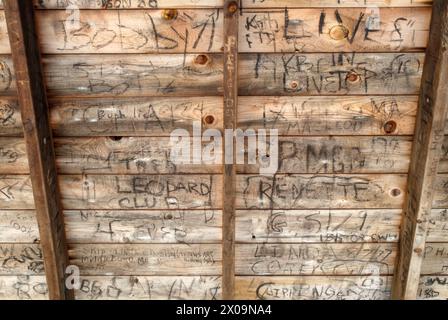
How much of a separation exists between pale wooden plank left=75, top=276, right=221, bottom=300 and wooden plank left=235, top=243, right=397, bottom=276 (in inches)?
11.8

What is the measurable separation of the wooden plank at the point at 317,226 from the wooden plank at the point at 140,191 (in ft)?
1.03

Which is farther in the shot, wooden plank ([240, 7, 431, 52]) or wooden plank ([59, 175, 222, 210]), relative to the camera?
wooden plank ([59, 175, 222, 210])

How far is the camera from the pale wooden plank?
3.33 metres

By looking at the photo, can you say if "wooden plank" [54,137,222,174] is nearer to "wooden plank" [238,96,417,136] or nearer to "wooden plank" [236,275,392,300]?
"wooden plank" [238,96,417,136]

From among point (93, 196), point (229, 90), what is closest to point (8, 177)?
point (93, 196)

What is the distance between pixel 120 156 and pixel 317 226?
1.55 meters

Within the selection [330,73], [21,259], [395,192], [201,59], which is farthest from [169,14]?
[21,259]

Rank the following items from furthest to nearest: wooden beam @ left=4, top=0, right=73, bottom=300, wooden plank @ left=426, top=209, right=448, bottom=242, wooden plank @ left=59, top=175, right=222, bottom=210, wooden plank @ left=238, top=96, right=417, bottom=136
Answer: wooden plank @ left=426, top=209, right=448, bottom=242
wooden plank @ left=59, top=175, right=222, bottom=210
wooden plank @ left=238, top=96, right=417, bottom=136
wooden beam @ left=4, top=0, right=73, bottom=300

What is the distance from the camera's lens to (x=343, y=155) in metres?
3.02

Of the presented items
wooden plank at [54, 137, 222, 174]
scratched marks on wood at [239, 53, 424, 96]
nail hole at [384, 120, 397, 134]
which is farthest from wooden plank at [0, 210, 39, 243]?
nail hole at [384, 120, 397, 134]

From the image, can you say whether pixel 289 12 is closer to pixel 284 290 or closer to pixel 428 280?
pixel 284 290

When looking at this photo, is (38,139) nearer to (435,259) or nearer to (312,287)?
(312,287)

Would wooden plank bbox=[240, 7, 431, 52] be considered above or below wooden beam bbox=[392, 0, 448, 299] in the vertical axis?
above

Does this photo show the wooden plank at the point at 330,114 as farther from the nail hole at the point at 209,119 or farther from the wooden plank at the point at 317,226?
the wooden plank at the point at 317,226
